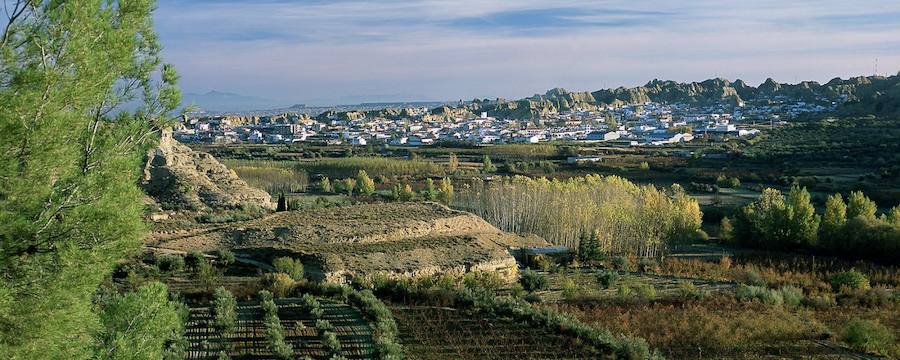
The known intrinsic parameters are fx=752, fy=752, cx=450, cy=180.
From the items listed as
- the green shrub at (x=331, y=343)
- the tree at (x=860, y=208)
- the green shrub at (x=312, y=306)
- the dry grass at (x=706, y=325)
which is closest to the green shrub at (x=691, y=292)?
the dry grass at (x=706, y=325)

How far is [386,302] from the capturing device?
19688 millimetres

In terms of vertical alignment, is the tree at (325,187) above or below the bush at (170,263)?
below

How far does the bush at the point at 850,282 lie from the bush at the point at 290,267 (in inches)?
645

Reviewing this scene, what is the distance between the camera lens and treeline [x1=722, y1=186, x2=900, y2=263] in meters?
29.8

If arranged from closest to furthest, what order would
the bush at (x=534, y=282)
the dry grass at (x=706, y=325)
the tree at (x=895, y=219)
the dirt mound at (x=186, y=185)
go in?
the dry grass at (x=706, y=325) < the bush at (x=534, y=282) < the tree at (x=895, y=219) < the dirt mound at (x=186, y=185)

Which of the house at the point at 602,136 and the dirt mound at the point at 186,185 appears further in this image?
the house at the point at 602,136

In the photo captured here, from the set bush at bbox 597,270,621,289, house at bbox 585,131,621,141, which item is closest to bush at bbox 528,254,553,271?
bush at bbox 597,270,621,289

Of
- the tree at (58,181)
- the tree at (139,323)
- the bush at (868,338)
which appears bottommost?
the bush at (868,338)

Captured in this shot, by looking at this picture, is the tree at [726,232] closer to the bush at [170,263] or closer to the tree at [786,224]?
the tree at [786,224]

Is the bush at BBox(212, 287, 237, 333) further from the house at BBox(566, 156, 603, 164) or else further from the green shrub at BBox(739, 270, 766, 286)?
the house at BBox(566, 156, 603, 164)

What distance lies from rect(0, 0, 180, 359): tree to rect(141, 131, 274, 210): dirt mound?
29.1 metres

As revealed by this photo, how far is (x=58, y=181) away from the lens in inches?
233

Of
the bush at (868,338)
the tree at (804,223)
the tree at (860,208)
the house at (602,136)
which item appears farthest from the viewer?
the house at (602,136)

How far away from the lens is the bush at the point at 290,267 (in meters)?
22.2
